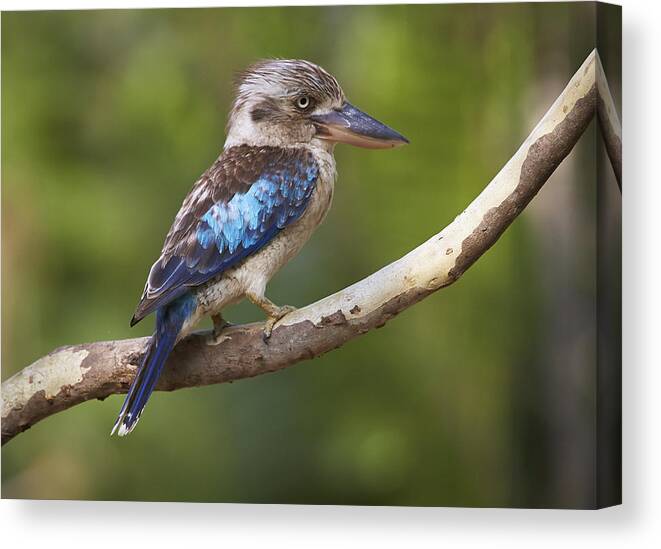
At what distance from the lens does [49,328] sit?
378 cm

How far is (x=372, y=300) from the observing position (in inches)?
135

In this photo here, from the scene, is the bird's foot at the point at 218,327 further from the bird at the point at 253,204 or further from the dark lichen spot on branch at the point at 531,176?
the dark lichen spot on branch at the point at 531,176

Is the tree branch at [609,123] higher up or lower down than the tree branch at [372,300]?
higher up

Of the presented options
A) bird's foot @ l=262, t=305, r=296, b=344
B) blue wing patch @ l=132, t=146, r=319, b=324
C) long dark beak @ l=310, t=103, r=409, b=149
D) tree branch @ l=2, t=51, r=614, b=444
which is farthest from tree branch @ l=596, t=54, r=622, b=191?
bird's foot @ l=262, t=305, r=296, b=344

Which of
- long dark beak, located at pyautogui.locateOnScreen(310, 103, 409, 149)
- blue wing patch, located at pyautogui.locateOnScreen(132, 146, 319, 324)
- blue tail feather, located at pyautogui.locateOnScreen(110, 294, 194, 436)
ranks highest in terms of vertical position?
long dark beak, located at pyautogui.locateOnScreen(310, 103, 409, 149)

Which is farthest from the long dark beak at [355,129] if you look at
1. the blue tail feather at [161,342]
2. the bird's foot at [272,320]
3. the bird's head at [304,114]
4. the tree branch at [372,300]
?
the blue tail feather at [161,342]

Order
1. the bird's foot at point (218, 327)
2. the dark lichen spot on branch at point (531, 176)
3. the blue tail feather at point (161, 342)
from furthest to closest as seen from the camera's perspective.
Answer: the bird's foot at point (218, 327) → the blue tail feather at point (161, 342) → the dark lichen spot on branch at point (531, 176)

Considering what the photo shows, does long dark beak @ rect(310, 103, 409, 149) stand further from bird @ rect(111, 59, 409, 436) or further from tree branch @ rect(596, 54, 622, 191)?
tree branch @ rect(596, 54, 622, 191)

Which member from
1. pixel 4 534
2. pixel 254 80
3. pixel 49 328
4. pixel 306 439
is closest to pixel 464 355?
pixel 306 439

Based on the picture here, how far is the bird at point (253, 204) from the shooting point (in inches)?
137

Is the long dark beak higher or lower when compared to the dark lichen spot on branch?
higher

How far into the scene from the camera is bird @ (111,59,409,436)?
349cm

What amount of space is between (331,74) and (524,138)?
2.11 feet

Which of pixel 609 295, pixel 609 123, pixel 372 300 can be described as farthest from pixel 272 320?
pixel 609 123
